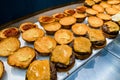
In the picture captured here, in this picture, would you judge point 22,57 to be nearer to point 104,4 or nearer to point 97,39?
point 97,39

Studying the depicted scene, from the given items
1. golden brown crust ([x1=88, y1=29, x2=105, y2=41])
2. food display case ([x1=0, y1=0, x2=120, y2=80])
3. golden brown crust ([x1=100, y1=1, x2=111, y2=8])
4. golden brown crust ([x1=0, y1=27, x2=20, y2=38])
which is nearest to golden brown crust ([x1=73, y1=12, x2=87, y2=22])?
food display case ([x1=0, y1=0, x2=120, y2=80])

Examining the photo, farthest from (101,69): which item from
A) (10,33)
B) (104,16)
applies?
(10,33)

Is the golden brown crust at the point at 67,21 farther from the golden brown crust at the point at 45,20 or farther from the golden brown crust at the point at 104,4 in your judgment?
the golden brown crust at the point at 104,4

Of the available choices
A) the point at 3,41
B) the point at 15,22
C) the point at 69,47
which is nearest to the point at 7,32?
the point at 3,41

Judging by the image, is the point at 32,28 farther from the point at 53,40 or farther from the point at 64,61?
the point at 64,61

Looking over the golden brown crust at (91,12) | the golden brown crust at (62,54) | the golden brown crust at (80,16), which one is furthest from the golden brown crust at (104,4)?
the golden brown crust at (62,54)

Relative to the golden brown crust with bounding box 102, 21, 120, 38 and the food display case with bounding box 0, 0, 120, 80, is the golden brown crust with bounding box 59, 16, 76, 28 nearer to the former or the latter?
the food display case with bounding box 0, 0, 120, 80
